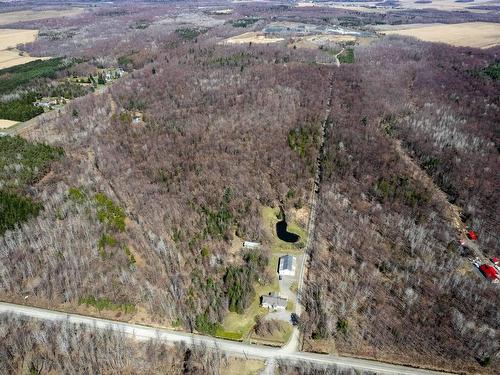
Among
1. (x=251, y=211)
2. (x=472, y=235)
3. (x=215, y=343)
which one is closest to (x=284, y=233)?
(x=251, y=211)

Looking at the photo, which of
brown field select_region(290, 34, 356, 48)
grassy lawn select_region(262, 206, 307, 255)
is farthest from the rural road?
brown field select_region(290, 34, 356, 48)

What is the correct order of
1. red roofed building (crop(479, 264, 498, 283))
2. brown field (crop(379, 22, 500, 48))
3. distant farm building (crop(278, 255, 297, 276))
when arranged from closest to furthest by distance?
red roofed building (crop(479, 264, 498, 283)) → distant farm building (crop(278, 255, 297, 276)) → brown field (crop(379, 22, 500, 48))

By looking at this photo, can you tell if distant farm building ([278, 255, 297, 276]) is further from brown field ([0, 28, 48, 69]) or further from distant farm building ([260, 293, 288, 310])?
brown field ([0, 28, 48, 69])

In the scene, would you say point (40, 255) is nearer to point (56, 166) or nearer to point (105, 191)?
point (105, 191)

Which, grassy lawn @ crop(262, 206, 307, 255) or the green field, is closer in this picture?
grassy lawn @ crop(262, 206, 307, 255)

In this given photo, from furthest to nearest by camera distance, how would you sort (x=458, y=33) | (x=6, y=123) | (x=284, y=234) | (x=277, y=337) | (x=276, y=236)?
(x=458, y=33)
(x=6, y=123)
(x=284, y=234)
(x=276, y=236)
(x=277, y=337)

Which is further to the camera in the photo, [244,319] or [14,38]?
[14,38]

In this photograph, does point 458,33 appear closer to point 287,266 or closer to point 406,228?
point 406,228

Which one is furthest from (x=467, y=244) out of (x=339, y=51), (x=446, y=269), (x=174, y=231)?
(x=339, y=51)
